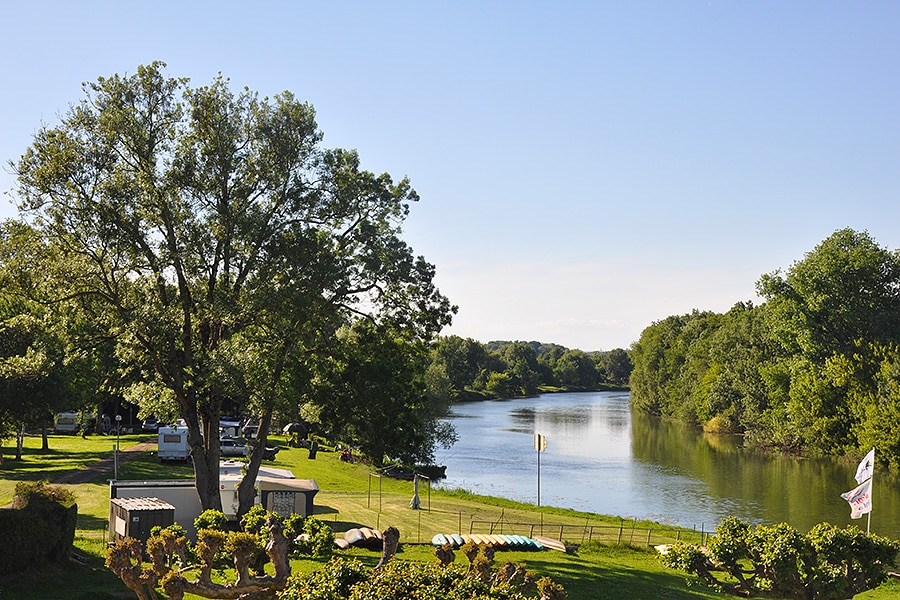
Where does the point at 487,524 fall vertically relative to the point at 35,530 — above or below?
below

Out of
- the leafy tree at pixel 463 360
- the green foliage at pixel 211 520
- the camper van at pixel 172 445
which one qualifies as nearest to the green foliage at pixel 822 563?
the green foliage at pixel 211 520

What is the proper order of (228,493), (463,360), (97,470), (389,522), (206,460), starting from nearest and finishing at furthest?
(206,460)
(228,493)
(389,522)
(97,470)
(463,360)

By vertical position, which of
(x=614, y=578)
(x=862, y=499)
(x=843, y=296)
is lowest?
(x=614, y=578)

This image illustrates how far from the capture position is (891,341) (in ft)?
216

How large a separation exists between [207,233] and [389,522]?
1348 cm

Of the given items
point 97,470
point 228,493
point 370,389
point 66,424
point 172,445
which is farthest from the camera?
point 66,424

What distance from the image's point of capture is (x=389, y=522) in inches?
1265

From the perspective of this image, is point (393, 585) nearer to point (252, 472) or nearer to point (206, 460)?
point (206, 460)

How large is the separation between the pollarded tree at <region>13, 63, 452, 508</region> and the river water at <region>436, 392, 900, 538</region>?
21642 mm

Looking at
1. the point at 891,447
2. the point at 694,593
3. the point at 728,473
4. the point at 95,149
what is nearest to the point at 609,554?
the point at 694,593

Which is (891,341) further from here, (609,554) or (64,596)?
(64,596)

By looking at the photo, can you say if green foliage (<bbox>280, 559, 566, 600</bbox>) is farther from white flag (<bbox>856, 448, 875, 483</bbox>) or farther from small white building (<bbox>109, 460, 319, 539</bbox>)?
white flag (<bbox>856, 448, 875, 483</bbox>)

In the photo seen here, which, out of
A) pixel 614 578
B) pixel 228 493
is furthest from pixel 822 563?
pixel 228 493

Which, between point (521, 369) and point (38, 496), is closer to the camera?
point (38, 496)
